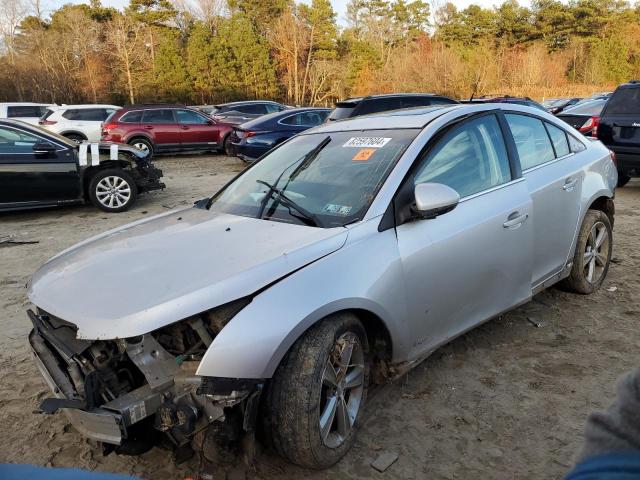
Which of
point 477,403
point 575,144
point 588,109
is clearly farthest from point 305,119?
point 477,403

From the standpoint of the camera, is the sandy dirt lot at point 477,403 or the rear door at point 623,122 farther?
the rear door at point 623,122

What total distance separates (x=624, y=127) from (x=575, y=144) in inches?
202

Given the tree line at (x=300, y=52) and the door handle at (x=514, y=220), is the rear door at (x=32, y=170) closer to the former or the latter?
the door handle at (x=514, y=220)

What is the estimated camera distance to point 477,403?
3.03 metres

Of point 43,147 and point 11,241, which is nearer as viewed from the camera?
point 11,241

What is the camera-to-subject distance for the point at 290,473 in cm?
250

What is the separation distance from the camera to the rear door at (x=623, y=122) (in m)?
8.43

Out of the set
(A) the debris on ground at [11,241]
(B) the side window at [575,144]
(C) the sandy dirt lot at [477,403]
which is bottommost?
(C) the sandy dirt lot at [477,403]

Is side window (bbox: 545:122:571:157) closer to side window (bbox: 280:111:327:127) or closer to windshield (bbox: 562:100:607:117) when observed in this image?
windshield (bbox: 562:100:607:117)

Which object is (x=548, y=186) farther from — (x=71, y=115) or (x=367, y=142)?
(x=71, y=115)

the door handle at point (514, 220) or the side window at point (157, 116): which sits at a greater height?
the side window at point (157, 116)

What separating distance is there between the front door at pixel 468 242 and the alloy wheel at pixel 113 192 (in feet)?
22.2

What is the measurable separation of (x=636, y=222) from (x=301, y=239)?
6.21 metres

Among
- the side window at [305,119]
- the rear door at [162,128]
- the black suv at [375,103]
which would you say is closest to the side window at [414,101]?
the black suv at [375,103]
